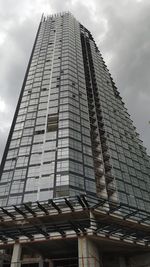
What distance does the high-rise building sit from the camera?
3278 cm

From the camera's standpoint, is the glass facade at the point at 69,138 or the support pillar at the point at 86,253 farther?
the glass facade at the point at 69,138

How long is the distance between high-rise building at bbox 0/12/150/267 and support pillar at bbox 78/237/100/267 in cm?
10

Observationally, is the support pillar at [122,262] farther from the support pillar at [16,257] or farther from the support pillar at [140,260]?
the support pillar at [16,257]

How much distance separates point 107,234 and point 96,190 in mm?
17076

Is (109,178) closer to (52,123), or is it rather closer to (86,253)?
(52,123)

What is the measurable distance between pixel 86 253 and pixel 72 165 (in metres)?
20.3

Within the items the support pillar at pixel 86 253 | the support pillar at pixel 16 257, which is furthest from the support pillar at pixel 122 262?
the support pillar at pixel 16 257

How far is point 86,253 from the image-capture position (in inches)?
1200

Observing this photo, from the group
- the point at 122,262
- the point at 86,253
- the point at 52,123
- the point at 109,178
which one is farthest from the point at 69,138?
the point at 86,253

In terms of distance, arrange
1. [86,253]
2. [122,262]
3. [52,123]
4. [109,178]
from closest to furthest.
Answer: [86,253]
[122,262]
[109,178]
[52,123]

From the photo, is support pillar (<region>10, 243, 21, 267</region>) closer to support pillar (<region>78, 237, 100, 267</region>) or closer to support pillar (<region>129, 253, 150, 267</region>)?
support pillar (<region>78, 237, 100, 267</region>)

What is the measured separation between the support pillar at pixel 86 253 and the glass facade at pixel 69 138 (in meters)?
12.6

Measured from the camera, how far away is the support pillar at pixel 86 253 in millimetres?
30389

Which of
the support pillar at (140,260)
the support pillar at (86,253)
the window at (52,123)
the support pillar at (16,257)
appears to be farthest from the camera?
the window at (52,123)
